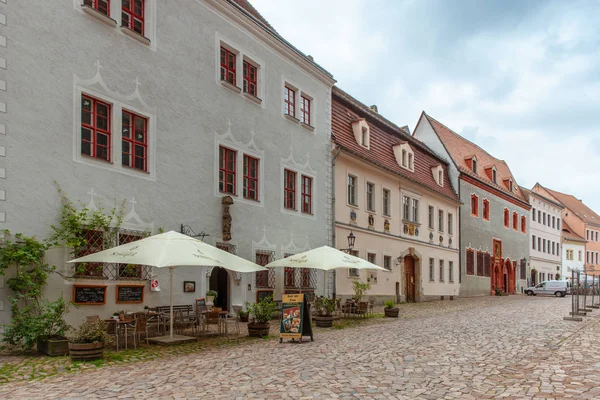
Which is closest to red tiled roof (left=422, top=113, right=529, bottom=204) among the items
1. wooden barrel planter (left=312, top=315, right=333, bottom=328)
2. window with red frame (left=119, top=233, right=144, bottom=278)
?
wooden barrel planter (left=312, top=315, right=333, bottom=328)

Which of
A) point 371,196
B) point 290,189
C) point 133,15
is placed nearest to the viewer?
point 133,15

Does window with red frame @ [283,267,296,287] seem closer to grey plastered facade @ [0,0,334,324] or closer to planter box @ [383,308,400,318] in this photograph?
grey plastered facade @ [0,0,334,324]

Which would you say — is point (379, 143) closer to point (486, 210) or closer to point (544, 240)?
point (486, 210)

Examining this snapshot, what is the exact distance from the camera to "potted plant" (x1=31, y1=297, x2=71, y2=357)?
10789mm

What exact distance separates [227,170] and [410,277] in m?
16.6

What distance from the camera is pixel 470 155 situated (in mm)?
42531

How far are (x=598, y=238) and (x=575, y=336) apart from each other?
6789 cm

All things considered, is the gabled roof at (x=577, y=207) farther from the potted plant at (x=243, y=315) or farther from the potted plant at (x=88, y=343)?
the potted plant at (x=88, y=343)

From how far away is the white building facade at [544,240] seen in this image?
54.1 meters

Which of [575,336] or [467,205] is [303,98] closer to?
[575,336]

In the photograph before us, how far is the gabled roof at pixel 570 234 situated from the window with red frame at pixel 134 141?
6016 cm

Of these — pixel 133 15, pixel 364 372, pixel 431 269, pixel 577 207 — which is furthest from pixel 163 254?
pixel 577 207

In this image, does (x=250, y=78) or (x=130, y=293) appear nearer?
(x=130, y=293)

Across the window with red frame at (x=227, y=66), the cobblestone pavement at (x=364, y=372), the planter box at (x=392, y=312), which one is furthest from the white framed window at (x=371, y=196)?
the cobblestone pavement at (x=364, y=372)
